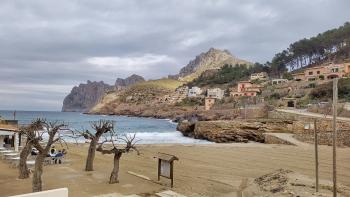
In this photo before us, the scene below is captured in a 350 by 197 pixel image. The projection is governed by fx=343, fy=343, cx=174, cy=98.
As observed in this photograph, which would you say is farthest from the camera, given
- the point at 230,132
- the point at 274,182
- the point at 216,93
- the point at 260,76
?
the point at 260,76

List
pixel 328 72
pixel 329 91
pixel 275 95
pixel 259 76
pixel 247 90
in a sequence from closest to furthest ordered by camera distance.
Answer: pixel 329 91, pixel 275 95, pixel 328 72, pixel 247 90, pixel 259 76

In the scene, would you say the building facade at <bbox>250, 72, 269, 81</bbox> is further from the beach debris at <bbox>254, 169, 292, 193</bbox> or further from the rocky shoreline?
the beach debris at <bbox>254, 169, 292, 193</bbox>

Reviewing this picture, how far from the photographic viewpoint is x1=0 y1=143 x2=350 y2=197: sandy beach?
14508mm

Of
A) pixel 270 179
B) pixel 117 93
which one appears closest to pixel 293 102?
pixel 270 179

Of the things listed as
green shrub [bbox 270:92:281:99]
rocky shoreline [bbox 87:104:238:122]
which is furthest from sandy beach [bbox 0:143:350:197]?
green shrub [bbox 270:92:281:99]

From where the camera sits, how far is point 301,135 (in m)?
Answer: 35.3

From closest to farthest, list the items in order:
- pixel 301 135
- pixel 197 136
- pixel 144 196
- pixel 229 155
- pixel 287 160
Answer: pixel 144 196 → pixel 287 160 → pixel 229 155 → pixel 301 135 → pixel 197 136

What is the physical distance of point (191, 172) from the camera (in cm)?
1944

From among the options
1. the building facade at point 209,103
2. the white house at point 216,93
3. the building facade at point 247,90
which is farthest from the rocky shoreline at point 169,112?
the building facade at point 247,90

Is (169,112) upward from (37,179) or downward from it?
upward

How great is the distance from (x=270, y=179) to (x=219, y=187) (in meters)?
2.76

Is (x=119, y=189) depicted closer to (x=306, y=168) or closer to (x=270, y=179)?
(x=270, y=179)

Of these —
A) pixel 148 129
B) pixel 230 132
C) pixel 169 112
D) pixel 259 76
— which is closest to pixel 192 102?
pixel 169 112

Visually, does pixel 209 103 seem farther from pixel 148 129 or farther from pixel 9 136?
pixel 9 136
